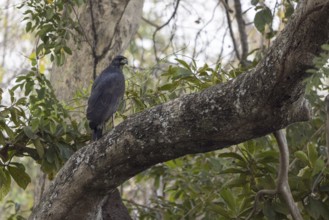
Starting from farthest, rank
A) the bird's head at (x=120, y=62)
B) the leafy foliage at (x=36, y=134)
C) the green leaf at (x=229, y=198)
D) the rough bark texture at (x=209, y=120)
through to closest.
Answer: the bird's head at (x=120, y=62) < the green leaf at (x=229, y=198) < the leafy foliage at (x=36, y=134) < the rough bark texture at (x=209, y=120)

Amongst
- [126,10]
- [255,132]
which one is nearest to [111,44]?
[126,10]

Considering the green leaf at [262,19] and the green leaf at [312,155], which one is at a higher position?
the green leaf at [262,19]

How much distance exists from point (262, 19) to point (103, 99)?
113 centimetres

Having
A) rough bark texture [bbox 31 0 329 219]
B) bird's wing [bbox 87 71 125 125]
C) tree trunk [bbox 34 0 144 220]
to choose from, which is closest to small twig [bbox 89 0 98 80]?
tree trunk [bbox 34 0 144 220]

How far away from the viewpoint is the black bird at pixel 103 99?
4613mm

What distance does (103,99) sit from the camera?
16.1 ft

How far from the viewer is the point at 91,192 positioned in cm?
387

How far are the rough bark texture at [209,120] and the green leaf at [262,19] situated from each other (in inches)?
53.8

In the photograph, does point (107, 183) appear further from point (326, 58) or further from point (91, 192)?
point (326, 58)

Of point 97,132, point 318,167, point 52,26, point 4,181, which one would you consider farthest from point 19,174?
point 318,167

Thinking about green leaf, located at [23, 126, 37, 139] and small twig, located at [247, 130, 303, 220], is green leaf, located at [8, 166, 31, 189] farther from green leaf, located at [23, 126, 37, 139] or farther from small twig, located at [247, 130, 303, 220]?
small twig, located at [247, 130, 303, 220]

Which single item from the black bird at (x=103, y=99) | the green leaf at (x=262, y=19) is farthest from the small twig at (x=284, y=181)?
the black bird at (x=103, y=99)

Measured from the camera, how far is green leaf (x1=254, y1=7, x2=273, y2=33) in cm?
480

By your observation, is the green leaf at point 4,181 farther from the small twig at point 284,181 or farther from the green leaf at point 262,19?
the green leaf at point 262,19
